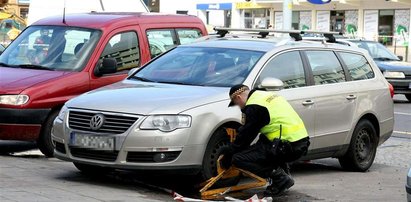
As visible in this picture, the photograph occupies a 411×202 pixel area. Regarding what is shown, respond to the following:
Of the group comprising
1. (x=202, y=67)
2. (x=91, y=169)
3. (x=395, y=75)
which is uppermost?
(x=202, y=67)

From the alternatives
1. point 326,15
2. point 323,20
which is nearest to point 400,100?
point 326,15

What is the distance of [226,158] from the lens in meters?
7.92

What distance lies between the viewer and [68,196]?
291 inches

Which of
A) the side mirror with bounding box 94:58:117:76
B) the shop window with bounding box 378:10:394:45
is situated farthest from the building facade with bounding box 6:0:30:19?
the side mirror with bounding box 94:58:117:76

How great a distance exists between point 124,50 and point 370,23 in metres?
40.7

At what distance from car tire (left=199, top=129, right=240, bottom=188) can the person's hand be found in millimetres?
123

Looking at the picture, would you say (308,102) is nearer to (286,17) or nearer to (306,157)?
(306,157)

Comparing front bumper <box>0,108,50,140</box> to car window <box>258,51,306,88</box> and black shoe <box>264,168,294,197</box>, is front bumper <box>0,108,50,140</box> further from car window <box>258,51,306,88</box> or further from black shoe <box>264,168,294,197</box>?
black shoe <box>264,168,294,197</box>

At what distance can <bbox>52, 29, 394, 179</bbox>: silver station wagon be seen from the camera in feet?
25.5

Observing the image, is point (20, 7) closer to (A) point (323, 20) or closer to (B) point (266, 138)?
(A) point (323, 20)

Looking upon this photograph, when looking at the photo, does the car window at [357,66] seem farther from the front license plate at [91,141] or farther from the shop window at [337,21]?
the shop window at [337,21]

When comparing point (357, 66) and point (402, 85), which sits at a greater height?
point (357, 66)

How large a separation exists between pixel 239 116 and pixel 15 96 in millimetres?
3060

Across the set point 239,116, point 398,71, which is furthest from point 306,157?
point 398,71
